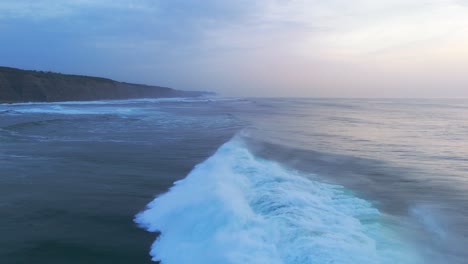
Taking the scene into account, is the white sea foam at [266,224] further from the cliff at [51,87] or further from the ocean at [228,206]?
the cliff at [51,87]

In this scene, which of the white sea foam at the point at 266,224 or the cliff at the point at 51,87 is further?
the cliff at the point at 51,87

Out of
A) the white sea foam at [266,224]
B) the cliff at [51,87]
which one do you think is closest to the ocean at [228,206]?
the white sea foam at [266,224]

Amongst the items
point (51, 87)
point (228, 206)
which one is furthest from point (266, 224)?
point (51, 87)

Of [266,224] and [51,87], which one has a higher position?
[51,87]

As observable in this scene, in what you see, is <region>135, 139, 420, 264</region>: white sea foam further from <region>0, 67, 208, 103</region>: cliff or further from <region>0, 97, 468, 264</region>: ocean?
<region>0, 67, 208, 103</region>: cliff

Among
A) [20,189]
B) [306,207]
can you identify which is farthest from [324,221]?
[20,189]

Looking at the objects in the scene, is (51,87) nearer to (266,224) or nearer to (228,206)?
(228,206)
